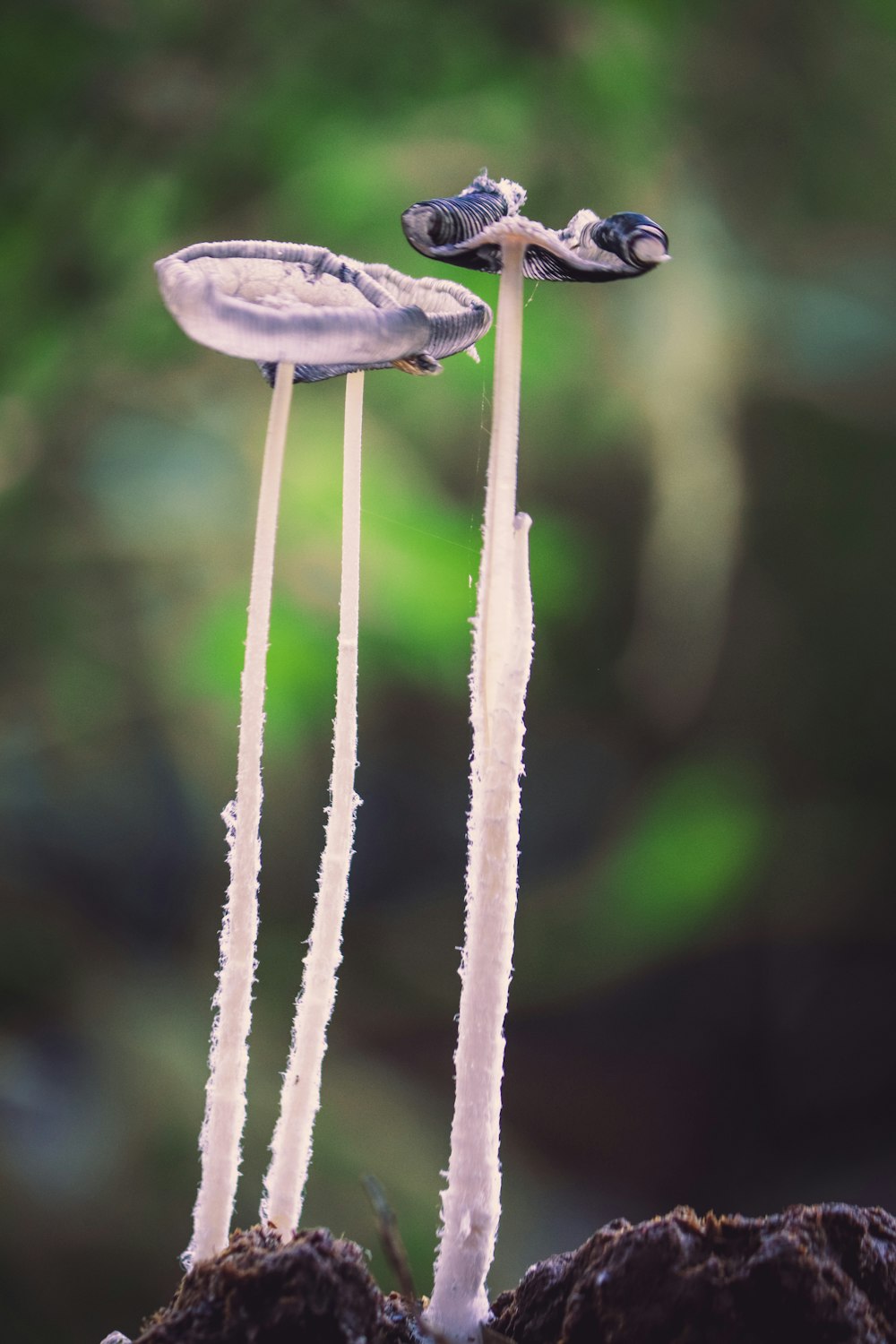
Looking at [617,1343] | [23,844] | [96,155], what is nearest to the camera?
[617,1343]

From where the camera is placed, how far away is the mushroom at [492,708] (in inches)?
23.6

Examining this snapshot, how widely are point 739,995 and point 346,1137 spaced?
55 centimetres

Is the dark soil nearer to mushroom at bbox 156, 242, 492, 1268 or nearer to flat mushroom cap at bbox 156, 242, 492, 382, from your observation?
mushroom at bbox 156, 242, 492, 1268

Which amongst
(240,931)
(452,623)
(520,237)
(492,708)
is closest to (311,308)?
(520,237)

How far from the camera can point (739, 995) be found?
1.52 metres

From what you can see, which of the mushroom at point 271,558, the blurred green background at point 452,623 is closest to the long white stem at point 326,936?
the mushroom at point 271,558

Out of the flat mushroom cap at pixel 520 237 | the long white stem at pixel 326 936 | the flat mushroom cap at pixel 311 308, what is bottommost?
the long white stem at pixel 326 936

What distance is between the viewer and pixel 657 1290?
0.54 metres

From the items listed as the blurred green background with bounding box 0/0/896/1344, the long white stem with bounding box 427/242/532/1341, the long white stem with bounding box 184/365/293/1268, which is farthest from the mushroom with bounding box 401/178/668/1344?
the blurred green background with bounding box 0/0/896/1344

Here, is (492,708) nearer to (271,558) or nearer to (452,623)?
(271,558)

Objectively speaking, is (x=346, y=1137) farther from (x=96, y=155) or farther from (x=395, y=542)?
(x=96, y=155)

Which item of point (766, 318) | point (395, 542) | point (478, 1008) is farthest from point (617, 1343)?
point (766, 318)

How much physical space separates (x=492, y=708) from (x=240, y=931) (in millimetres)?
188

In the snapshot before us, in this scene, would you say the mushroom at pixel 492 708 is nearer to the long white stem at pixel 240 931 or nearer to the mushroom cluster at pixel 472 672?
the mushroom cluster at pixel 472 672
